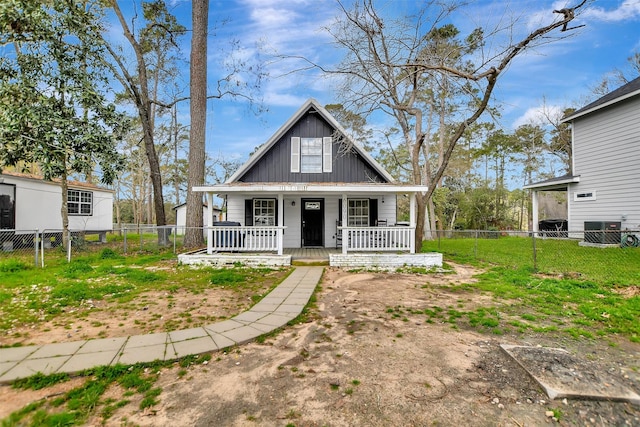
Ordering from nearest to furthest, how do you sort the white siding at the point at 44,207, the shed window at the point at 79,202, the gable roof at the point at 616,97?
the gable roof at the point at 616,97, the white siding at the point at 44,207, the shed window at the point at 79,202

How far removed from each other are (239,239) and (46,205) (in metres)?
10.8

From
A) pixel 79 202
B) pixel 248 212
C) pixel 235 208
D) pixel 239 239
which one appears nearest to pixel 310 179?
pixel 248 212

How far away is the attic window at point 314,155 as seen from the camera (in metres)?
11.7

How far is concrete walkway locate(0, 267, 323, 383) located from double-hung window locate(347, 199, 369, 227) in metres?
7.54

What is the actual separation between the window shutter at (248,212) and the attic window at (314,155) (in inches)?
92.5

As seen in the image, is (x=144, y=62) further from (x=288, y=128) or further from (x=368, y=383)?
(x=368, y=383)

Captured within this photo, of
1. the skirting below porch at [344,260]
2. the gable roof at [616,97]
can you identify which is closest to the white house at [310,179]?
the skirting below porch at [344,260]

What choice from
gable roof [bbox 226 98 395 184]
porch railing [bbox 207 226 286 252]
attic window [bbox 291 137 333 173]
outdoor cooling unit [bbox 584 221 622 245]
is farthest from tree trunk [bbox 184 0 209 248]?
outdoor cooling unit [bbox 584 221 622 245]

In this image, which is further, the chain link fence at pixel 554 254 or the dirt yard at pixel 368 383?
the chain link fence at pixel 554 254

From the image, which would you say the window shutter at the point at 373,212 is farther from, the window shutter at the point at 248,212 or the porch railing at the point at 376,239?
the window shutter at the point at 248,212

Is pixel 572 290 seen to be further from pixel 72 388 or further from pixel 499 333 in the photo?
pixel 72 388

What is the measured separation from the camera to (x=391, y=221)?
11.9 metres

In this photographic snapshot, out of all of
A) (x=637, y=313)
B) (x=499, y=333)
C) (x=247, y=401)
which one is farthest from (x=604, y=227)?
(x=247, y=401)

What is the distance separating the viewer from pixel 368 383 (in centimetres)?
258
